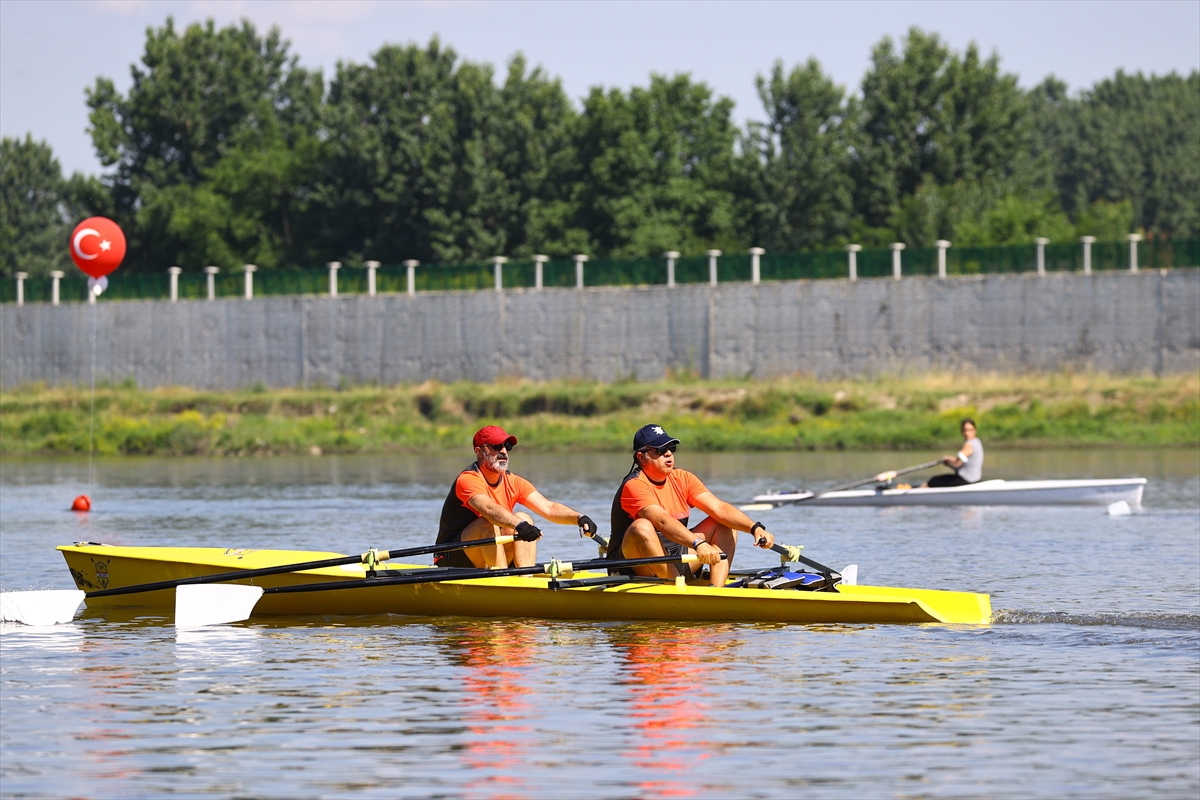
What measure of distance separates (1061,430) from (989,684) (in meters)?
32.7

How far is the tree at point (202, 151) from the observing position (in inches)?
2859

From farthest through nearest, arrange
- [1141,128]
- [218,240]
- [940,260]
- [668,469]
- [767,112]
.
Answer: [1141,128] < [218,240] < [767,112] < [940,260] < [668,469]

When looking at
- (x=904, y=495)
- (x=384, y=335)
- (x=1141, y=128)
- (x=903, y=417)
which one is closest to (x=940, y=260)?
(x=903, y=417)

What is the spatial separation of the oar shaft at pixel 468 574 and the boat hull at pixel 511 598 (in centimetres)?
6

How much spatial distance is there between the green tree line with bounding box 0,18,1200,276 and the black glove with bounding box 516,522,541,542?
152ft

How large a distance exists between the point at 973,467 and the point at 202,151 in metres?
57.3

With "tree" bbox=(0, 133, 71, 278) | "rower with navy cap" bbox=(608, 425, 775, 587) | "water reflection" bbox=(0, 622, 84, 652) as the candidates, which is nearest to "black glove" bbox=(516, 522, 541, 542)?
A: "rower with navy cap" bbox=(608, 425, 775, 587)

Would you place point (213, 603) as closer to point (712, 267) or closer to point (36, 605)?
point (36, 605)

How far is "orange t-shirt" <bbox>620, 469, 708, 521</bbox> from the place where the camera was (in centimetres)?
1428

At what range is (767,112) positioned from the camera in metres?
66.9

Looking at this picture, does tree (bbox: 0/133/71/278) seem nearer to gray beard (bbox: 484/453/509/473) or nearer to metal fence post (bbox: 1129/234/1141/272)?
metal fence post (bbox: 1129/234/1141/272)

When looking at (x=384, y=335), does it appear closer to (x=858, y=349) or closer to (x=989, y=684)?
(x=858, y=349)

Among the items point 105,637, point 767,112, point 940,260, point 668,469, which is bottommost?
point 105,637

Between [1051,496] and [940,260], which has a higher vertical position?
[940,260]
